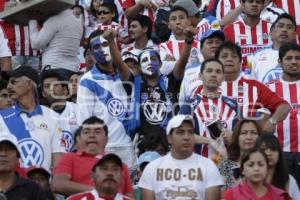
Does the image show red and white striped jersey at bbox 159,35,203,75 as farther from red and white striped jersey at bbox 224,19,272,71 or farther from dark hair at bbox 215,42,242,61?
dark hair at bbox 215,42,242,61

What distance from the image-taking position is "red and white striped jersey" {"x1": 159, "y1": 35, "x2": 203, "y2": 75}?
15.2 metres

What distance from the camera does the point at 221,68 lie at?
13539 mm

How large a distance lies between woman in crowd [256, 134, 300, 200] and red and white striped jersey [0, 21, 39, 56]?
18.9ft

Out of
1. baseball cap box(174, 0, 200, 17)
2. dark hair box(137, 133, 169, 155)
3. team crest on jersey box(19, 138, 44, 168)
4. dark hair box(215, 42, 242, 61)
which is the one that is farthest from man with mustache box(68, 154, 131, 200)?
baseball cap box(174, 0, 200, 17)

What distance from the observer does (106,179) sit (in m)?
11.5

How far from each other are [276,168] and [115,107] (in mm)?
2488

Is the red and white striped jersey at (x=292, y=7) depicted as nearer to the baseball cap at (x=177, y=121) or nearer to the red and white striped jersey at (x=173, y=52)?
the red and white striped jersey at (x=173, y=52)

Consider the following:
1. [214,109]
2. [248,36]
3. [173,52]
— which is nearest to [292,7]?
[248,36]

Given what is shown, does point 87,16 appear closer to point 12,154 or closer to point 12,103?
point 12,103

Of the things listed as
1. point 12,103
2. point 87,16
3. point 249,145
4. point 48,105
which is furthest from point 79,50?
point 249,145

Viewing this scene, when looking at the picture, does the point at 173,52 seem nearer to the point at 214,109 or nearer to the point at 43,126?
the point at 214,109

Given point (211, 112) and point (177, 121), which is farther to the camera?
point (211, 112)

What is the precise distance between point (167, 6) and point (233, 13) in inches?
60.5

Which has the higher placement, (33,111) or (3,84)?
(3,84)
